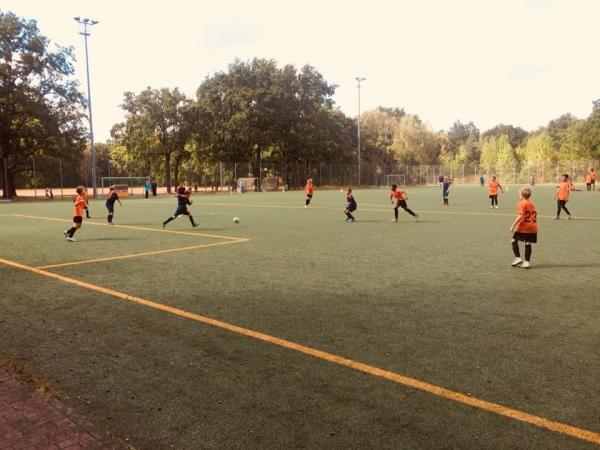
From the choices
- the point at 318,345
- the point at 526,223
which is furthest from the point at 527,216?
the point at 318,345

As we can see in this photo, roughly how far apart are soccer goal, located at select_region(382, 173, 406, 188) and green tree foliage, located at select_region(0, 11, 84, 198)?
41.0 meters

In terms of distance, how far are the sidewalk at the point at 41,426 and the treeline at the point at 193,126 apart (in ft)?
147

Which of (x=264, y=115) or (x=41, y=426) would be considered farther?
(x=264, y=115)

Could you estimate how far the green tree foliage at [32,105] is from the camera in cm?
4212

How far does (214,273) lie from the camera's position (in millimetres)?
9016

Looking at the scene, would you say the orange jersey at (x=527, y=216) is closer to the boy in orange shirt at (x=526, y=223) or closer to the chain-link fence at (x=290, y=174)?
the boy in orange shirt at (x=526, y=223)

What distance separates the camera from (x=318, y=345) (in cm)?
514

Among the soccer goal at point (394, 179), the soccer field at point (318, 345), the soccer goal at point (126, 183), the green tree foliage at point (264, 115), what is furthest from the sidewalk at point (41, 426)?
the soccer goal at point (394, 179)

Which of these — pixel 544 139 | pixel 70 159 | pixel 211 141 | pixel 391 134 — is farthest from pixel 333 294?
pixel 544 139

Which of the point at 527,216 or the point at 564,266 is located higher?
the point at 527,216

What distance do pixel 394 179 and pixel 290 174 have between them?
59.3 ft

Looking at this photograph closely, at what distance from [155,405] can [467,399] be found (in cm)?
242

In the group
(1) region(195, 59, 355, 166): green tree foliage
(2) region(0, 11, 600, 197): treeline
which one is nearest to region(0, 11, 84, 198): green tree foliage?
(2) region(0, 11, 600, 197): treeline

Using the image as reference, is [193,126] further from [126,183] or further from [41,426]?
[41,426]
